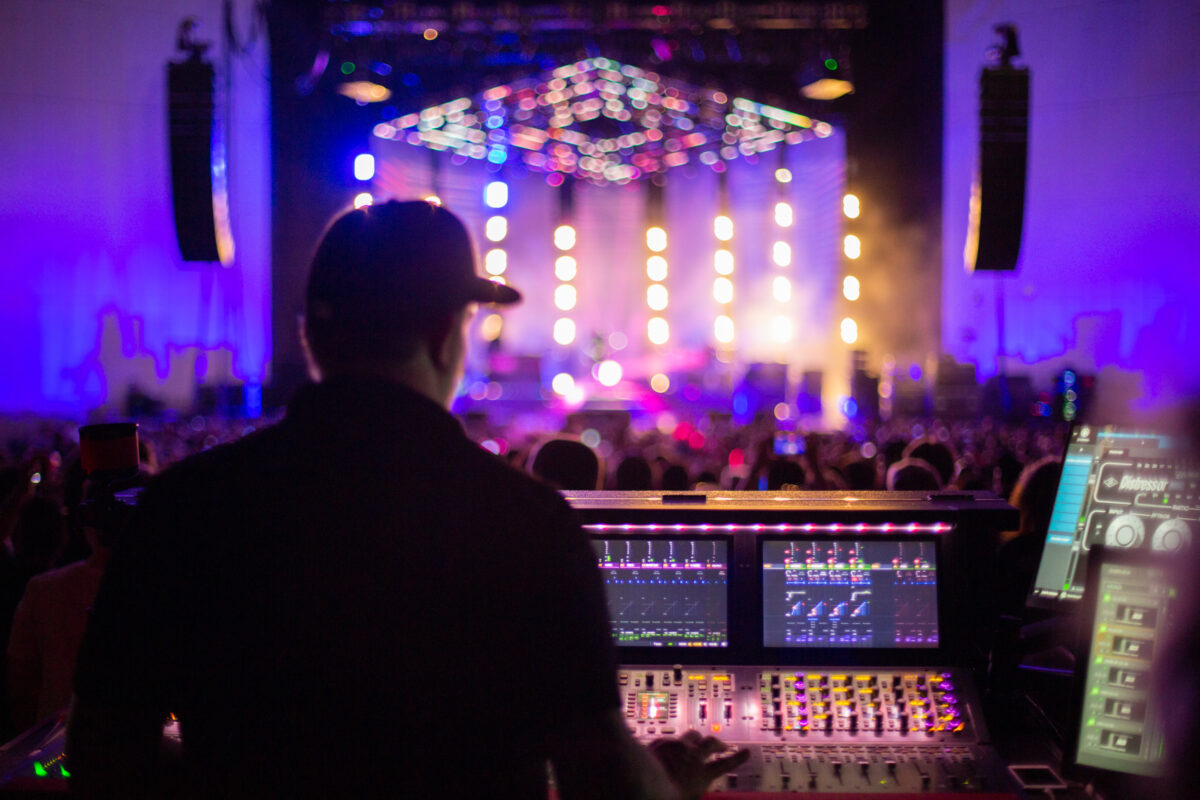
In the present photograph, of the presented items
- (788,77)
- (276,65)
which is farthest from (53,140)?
(788,77)

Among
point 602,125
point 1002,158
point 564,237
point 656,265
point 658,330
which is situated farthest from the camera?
point 658,330

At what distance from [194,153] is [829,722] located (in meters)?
4.54

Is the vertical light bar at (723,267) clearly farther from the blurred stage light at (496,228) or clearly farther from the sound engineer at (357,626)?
the sound engineer at (357,626)

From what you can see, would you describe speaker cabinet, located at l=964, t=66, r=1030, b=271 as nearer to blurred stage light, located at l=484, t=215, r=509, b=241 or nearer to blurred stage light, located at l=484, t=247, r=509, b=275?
blurred stage light, located at l=484, t=247, r=509, b=275

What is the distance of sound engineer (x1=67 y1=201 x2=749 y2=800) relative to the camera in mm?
1053

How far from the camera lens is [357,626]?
1.06 m

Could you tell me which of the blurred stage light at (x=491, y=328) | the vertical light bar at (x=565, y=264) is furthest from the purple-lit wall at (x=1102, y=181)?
the blurred stage light at (x=491, y=328)

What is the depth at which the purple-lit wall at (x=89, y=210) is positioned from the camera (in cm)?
818

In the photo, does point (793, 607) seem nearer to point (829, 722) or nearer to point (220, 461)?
point (829, 722)

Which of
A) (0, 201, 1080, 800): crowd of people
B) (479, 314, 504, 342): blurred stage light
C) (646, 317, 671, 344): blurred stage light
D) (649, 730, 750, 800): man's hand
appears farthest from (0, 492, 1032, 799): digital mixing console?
(646, 317, 671, 344): blurred stage light

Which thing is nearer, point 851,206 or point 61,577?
point 61,577

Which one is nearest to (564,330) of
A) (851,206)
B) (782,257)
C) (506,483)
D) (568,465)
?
(782,257)

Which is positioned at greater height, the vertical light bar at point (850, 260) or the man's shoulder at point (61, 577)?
the vertical light bar at point (850, 260)

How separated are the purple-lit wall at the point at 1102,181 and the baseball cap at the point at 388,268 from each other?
4874 mm
